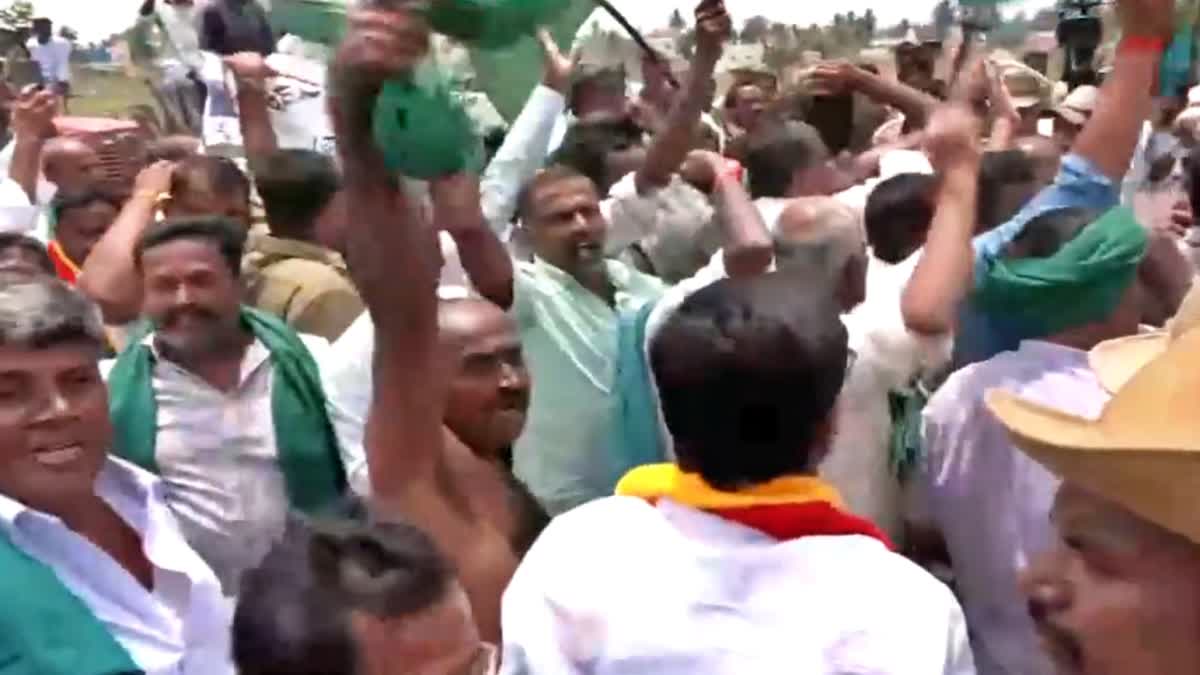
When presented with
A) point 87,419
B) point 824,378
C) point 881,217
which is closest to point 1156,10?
point 881,217

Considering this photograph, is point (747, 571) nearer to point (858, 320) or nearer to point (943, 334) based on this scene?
point (943, 334)

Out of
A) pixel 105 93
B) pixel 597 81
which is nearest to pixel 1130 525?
pixel 597 81

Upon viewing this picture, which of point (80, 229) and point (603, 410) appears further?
point (80, 229)

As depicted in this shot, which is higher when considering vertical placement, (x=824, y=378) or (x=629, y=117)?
(x=824, y=378)

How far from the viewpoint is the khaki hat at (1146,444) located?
106 cm

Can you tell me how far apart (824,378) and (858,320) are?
3.08 feet

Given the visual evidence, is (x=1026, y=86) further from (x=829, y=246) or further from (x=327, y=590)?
(x=327, y=590)

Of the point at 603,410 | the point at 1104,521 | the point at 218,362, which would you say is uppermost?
the point at 1104,521

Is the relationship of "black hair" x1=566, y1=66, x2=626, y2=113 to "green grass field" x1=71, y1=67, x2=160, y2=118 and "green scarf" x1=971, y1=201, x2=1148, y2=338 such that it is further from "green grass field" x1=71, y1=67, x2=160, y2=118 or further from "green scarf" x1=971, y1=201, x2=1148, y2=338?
"green scarf" x1=971, y1=201, x2=1148, y2=338

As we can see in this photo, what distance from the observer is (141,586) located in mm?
1820

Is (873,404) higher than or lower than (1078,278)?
lower

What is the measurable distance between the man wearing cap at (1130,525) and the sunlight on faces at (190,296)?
4.81ft

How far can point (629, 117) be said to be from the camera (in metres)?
4.64

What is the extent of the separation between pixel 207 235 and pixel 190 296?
0.12 meters
